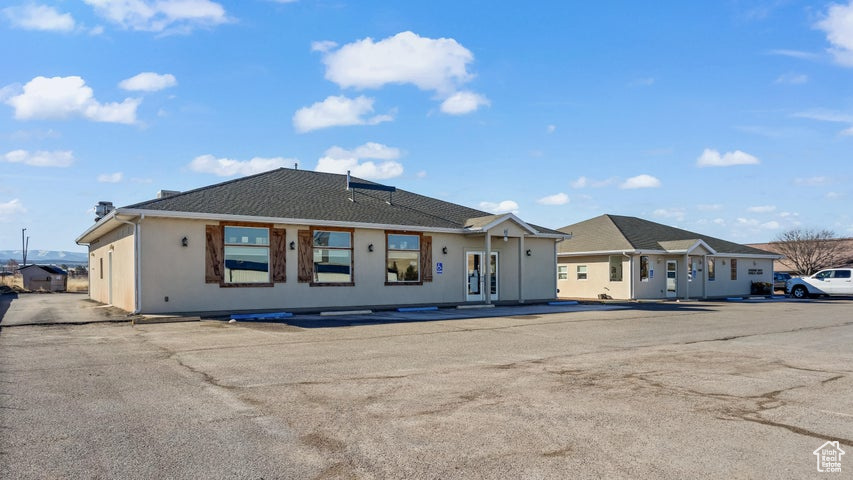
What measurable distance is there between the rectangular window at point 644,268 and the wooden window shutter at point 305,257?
17922mm

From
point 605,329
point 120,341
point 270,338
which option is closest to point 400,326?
point 270,338

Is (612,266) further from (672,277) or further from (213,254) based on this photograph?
(213,254)

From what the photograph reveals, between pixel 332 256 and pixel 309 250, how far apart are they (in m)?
0.85

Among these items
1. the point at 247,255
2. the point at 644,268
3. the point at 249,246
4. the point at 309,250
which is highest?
the point at 249,246

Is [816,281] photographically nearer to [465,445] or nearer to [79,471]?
[465,445]

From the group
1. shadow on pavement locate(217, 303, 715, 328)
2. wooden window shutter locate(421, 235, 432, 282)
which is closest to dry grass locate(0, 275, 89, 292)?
wooden window shutter locate(421, 235, 432, 282)

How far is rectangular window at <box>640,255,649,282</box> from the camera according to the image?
29888 mm

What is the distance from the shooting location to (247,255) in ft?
58.6

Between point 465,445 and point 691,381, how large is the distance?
4237 millimetres

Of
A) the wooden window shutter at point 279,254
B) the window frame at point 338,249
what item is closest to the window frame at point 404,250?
the window frame at point 338,249

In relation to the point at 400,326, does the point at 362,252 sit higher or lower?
higher

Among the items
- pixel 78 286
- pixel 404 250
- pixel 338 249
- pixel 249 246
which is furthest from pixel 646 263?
pixel 78 286

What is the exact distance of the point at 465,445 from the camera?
5.17m

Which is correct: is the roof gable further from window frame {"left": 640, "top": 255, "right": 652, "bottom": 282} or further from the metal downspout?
window frame {"left": 640, "top": 255, "right": 652, "bottom": 282}
